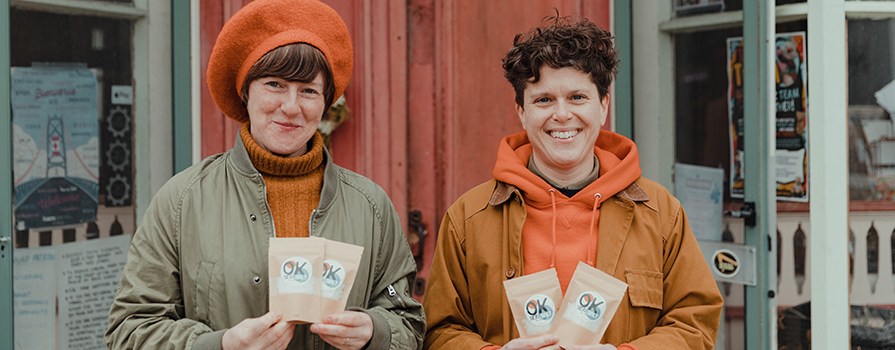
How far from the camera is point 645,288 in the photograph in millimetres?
1736

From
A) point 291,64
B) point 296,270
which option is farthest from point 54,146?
point 296,270

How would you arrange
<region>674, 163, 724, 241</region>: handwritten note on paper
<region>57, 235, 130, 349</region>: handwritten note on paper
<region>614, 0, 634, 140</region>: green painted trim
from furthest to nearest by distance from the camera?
<region>614, 0, 634, 140</region>: green painted trim → <region>674, 163, 724, 241</region>: handwritten note on paper → <region>57, 235, 130, 349</region>: handwritten note on paper

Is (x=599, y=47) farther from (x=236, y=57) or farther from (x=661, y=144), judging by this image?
(x=661, y=144)

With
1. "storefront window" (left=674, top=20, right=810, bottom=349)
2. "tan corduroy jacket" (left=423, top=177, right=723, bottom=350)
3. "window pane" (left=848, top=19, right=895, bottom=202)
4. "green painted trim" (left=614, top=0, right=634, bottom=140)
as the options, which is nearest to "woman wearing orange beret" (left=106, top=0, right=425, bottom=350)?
"tan corduroy jacket" (left=423, top=177, right=723, bottom=350)

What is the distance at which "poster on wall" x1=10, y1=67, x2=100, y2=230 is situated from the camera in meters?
2.60

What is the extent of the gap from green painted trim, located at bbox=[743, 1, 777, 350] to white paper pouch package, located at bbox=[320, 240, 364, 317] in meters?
1.85

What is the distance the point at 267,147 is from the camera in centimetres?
171

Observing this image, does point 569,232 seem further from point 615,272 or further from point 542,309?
point 542,309

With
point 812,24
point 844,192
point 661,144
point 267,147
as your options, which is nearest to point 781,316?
point 844,192

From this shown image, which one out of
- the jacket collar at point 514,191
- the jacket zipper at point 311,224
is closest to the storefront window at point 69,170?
the jacket zipper at point 311,224

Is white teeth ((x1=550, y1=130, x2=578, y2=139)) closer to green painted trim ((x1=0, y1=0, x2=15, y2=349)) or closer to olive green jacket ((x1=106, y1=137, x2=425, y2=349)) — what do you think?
olive green jacket ((x1=106, y1=137, x2=425, y2=349))

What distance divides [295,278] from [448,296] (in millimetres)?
511

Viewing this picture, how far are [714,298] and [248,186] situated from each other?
1273 millimetres

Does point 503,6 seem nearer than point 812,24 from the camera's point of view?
No
